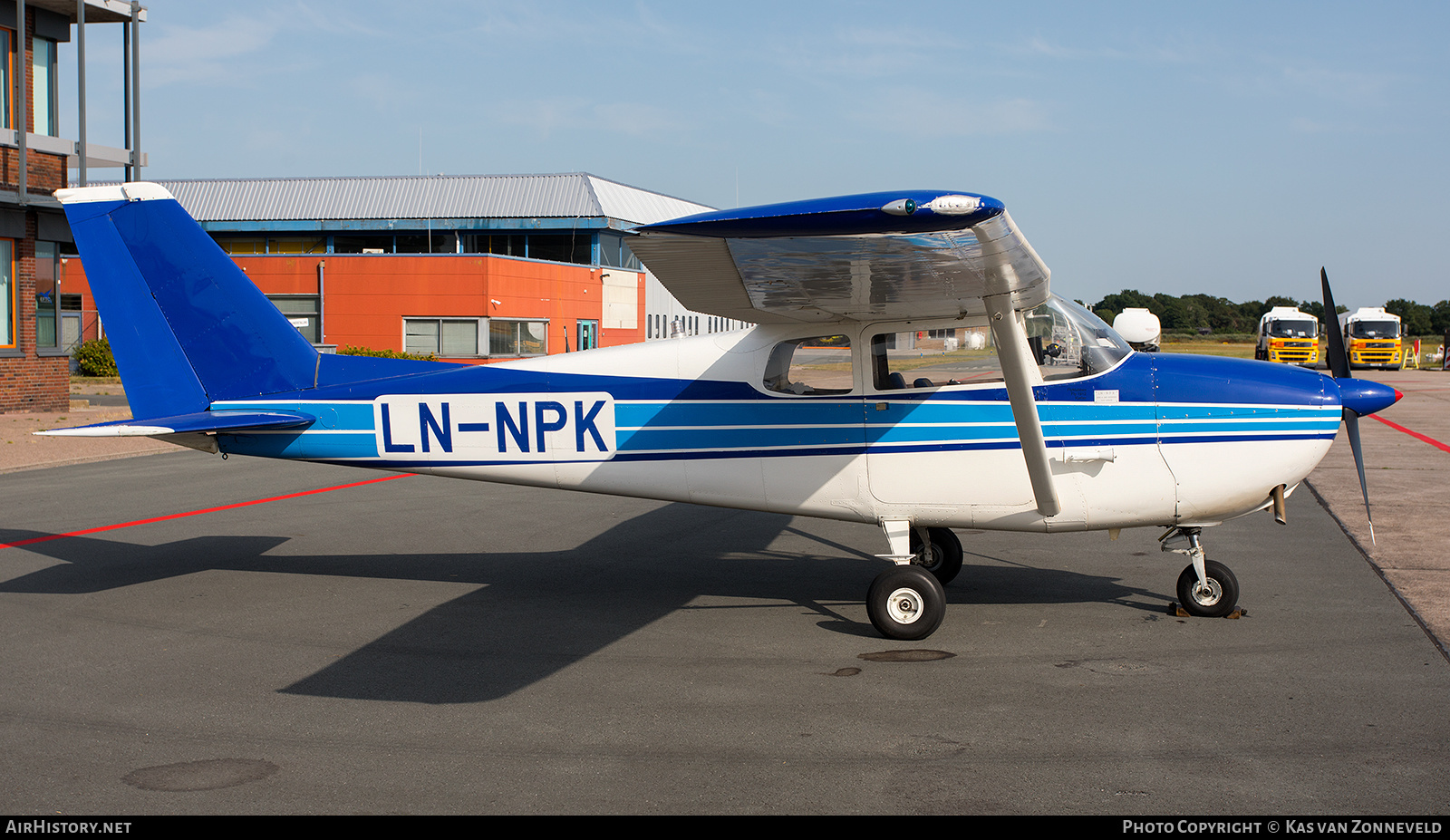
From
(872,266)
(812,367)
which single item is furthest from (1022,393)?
(812,367)

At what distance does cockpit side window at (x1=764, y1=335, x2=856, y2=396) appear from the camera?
654cm

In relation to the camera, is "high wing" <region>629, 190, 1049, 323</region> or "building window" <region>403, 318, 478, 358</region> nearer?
"high wing" <region>629, 190, 1049, 323</region>

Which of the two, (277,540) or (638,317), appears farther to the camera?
(638,317)

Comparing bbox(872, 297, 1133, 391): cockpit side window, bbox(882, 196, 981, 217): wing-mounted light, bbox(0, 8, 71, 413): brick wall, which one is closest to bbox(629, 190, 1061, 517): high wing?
bbox(882, 196, 981, 217): wing-mounted light

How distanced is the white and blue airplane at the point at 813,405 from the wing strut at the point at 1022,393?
0.05 ft

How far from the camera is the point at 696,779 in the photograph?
13.3ft

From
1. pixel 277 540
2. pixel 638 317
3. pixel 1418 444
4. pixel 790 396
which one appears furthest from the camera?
pixel 638 317

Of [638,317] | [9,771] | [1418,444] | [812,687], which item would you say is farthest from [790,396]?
[638,317]

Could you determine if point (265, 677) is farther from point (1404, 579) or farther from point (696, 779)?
point (1404, 579)

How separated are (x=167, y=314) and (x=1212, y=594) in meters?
7.27

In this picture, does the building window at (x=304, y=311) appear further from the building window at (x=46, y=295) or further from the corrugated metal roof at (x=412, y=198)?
the building window at (x=46, y=295)

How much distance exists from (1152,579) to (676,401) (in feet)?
12.6

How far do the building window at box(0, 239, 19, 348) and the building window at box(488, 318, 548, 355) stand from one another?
18795 millimetres

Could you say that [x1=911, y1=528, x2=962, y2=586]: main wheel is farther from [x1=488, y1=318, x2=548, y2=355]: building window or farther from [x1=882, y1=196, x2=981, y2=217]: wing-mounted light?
[x1=488, y1=318, x2=548, y2=355]: building window
